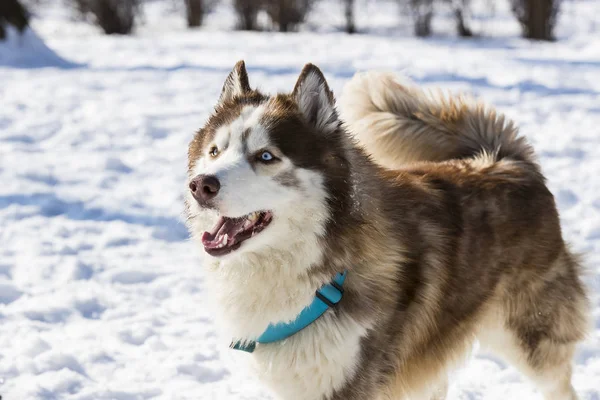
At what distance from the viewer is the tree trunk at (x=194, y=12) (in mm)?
17516

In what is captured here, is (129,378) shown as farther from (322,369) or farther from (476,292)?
(476,292)

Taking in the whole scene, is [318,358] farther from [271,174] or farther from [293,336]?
[271,174]

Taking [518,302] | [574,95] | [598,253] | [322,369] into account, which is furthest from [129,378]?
[574,95]

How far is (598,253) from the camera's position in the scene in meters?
4.56

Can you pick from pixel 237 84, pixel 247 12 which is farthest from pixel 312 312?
pixel 247 12

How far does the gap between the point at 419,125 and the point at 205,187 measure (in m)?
1.47

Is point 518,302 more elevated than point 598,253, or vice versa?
point 518,302

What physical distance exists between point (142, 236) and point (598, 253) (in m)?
3.19

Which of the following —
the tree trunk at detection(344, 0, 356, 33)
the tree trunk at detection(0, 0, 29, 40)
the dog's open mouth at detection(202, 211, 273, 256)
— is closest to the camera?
the dog's open mouth at detection(202, 211, 273, 256)

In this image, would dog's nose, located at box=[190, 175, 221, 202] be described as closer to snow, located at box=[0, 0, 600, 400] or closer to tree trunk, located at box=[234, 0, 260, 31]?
snow, located at box=[0, 0, 600, 400]

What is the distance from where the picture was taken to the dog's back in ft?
8.91

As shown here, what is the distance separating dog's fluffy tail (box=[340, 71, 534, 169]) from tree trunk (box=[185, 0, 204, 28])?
14987mm

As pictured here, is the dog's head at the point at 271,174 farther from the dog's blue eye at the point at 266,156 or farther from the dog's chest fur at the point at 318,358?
the dog's chest fur at the point at 318,358

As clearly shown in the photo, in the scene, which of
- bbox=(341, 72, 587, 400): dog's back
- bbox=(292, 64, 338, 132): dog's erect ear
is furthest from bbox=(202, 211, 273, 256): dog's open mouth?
bbox=(341, 72, 587, 400): dog's back
